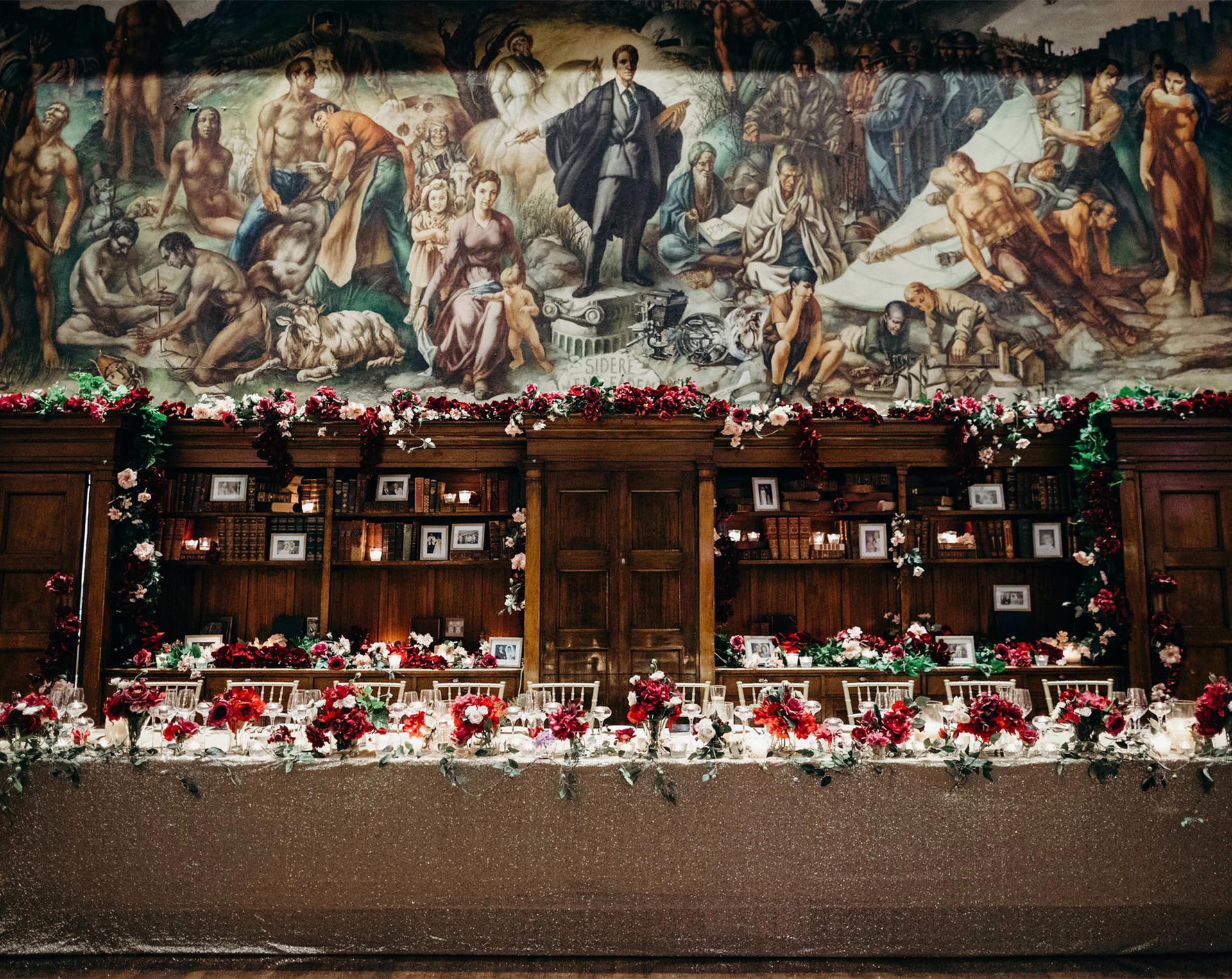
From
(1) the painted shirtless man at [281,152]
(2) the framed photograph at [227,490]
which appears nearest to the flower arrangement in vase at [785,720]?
(2) the framed photograph at [227,490]

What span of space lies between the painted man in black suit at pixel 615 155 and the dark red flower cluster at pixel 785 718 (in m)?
4.57

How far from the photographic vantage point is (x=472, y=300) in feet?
23.9

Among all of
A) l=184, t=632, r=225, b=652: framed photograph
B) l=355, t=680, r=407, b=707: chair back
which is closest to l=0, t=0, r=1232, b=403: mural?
l=184, t=632, r=225, b=652: framed photograph

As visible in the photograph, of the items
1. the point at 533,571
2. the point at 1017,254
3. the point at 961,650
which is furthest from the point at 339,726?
the point at 1017,254

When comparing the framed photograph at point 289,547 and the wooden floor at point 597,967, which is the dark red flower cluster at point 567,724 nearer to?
the wooden floor at point 597,967

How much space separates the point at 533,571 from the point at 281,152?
4214 mm

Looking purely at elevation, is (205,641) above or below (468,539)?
below

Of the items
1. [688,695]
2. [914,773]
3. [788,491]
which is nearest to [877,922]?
[914,773]

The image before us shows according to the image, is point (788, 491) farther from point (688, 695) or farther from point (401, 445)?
point (401, 445)

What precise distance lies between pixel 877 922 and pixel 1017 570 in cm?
416

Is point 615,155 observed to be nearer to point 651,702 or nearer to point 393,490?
point 393,490

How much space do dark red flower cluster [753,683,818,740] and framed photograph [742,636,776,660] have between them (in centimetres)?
270

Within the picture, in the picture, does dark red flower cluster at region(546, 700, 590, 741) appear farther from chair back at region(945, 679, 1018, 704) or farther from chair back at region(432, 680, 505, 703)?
chair back at region(945, 679, 1018, 704)

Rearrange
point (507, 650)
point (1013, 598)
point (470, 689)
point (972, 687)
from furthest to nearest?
point (1013, 598), point (507, 650), point (972, 687), point (470, 689)
